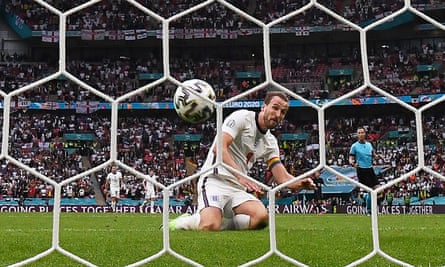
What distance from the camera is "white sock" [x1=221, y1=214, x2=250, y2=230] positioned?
156 inches

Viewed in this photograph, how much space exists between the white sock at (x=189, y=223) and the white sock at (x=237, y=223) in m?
0.17

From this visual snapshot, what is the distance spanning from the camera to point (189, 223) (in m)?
4.02

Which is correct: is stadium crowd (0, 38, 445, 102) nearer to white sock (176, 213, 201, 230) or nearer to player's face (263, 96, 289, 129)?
white sock (176, 213, 201, 230)

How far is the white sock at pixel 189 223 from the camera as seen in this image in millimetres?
4016

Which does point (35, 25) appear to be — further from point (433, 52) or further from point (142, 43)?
point (433, 52)

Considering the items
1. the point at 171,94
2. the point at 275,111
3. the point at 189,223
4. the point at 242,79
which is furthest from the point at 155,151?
the point at 275,111

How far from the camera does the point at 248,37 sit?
56.3ft

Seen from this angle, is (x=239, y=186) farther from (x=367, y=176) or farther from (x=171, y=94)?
(x=171, y=94)

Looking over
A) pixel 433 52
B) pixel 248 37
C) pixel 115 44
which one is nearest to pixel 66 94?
pixel 115 44

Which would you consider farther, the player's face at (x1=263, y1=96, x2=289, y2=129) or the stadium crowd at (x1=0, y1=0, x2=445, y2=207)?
the stadium crowd at (x1=0, y1=0, x2=445, y2=207)

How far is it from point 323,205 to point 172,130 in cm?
341

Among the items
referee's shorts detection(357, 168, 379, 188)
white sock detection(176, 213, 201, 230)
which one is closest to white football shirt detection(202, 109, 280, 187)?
white sock detection(176, 213, 201, 230)

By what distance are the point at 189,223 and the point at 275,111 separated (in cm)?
99

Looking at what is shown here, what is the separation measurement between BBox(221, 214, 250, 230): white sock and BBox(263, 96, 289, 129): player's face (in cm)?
69
